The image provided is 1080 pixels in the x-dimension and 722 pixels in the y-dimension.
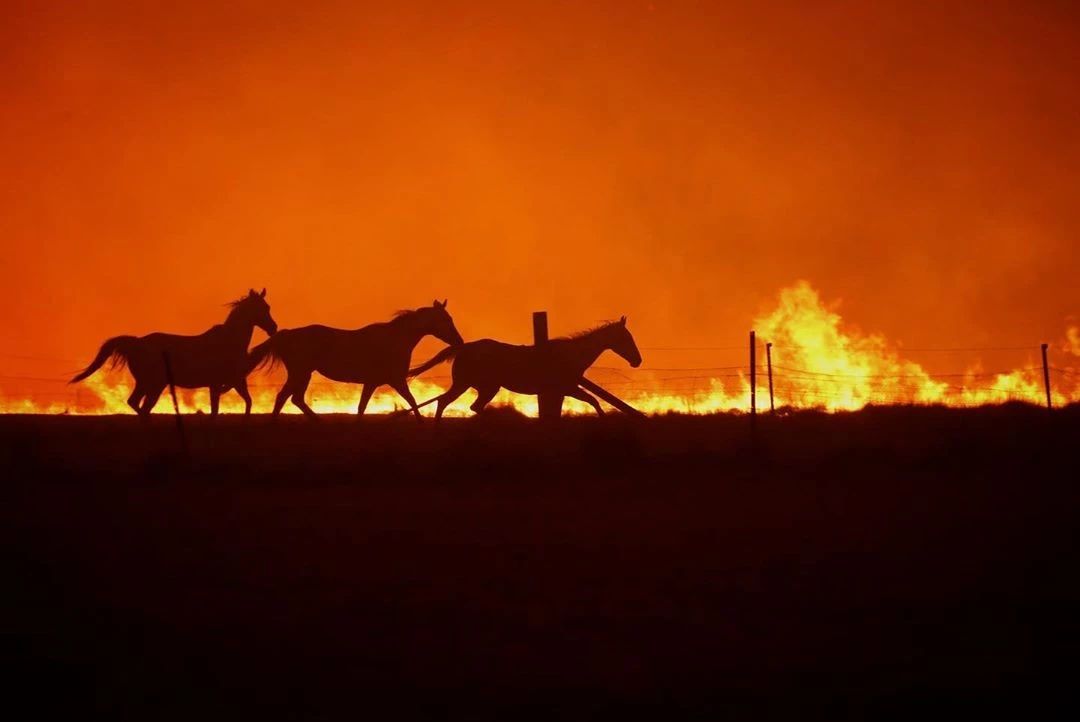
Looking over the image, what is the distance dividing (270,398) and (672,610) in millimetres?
28992

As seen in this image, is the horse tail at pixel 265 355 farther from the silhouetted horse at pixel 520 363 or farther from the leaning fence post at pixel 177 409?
the leaning fence post at pixel 177 409

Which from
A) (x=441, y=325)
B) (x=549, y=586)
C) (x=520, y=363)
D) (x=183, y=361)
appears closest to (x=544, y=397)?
(x=520, y=363)

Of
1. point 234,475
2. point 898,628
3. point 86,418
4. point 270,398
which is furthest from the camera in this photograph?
point 270,398

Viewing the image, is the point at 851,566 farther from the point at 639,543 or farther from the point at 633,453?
the point at 633,453

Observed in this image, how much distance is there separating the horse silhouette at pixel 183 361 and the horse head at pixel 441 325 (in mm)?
3663

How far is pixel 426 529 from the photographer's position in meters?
10.3

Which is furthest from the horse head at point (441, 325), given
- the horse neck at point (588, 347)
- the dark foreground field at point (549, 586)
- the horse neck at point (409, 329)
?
the dark foreground field at point (549, 586)

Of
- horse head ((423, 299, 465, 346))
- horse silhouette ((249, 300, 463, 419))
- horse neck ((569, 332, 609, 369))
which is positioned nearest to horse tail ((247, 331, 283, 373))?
horse silhouette ((249, 300, 463, 419))

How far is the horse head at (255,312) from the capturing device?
24359mm

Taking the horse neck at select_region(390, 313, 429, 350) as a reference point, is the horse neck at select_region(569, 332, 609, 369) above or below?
below

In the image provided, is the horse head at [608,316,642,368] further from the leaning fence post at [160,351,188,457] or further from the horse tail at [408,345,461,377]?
the leaning fence post at [160,351,188,457]

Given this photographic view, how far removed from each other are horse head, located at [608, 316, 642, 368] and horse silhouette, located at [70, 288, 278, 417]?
706cm

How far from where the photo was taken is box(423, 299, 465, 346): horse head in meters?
24.6

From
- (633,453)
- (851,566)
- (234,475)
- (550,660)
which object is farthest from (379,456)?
(550,660)
